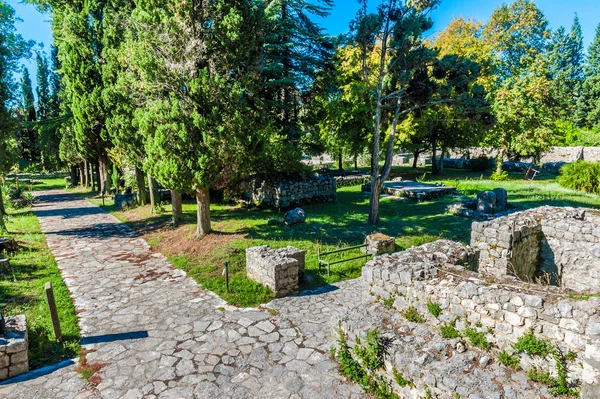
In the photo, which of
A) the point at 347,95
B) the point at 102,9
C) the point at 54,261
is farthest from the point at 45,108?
the point at 54,261

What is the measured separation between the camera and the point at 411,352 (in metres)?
5.25

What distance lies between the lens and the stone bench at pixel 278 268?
30.0 ft

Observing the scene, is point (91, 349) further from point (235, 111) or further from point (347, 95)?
point (347, 95)

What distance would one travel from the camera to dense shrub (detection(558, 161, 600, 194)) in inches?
902

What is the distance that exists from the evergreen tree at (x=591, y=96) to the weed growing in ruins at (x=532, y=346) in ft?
205

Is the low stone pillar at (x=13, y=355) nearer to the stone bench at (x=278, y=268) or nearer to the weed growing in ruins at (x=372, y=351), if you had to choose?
the stone bench at (x=278, y=268)

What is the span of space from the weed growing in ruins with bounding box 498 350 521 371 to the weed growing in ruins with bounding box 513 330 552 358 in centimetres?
11

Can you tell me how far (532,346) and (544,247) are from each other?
6485 mm

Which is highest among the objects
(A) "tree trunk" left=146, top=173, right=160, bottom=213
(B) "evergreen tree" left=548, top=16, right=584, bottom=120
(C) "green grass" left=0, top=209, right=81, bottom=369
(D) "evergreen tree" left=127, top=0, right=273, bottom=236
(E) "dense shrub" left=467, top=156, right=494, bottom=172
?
(B) "evergreen tree" left=548, top=16, right=584, bottom=120

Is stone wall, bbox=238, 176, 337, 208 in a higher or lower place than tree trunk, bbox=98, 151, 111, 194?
lower

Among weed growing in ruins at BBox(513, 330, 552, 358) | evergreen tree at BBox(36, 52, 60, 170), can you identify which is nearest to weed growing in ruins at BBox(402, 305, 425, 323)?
weed growing in ruins at BBox(513, 330, 552, 358)

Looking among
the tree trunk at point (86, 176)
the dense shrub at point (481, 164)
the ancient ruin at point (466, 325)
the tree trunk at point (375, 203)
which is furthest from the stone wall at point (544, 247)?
the tree trunk at point (86, 176)

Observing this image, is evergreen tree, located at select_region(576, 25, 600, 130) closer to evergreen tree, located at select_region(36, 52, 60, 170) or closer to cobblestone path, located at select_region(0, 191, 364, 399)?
cobblestone path, located at select_region(0, 191, 364, 399)

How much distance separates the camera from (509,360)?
483 centimetres
